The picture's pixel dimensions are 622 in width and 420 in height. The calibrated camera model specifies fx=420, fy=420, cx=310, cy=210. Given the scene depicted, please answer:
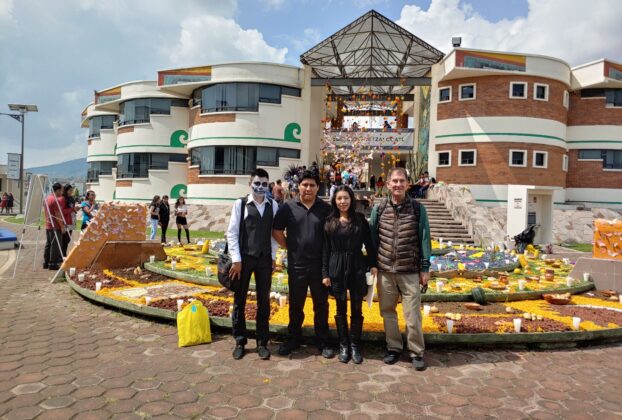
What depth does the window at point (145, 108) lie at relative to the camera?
1168 inches

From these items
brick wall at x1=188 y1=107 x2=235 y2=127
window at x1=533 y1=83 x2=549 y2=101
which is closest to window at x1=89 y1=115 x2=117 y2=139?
brick wall at x1=188 y1=107 x2=235 y2=127

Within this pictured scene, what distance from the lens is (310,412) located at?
3.64 meters

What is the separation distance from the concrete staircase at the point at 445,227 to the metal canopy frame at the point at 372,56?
10.0 metres

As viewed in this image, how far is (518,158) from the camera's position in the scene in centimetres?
2369

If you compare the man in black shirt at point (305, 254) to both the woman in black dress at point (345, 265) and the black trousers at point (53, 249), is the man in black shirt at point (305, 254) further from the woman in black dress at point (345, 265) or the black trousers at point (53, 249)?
the black trousers at point (53, 249)

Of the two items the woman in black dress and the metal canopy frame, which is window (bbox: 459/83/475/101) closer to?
the metal canopy frame

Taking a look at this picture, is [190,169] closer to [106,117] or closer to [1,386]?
[106,117]

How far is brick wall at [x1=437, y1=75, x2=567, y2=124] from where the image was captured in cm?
2344

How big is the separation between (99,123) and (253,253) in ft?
124

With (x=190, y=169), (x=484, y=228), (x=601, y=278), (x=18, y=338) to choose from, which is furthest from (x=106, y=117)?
(x=601, y=278)

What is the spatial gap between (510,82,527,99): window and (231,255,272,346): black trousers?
22.9 meters

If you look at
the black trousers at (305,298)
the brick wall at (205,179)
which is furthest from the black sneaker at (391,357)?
the brick wall at (205,179)

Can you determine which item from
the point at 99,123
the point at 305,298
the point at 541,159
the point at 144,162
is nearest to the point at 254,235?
the point at 305,298

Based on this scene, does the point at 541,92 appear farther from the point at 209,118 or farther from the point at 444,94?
the point at 209,118
